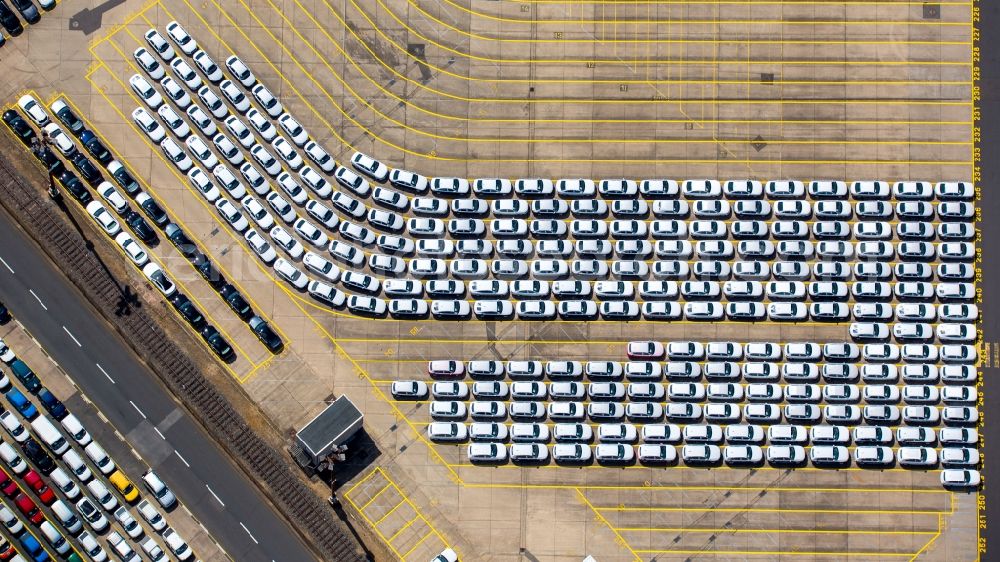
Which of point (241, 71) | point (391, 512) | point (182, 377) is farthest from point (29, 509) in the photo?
point (241, 71)

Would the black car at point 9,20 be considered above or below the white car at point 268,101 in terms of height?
above

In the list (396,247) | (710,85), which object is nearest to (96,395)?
(396,247)

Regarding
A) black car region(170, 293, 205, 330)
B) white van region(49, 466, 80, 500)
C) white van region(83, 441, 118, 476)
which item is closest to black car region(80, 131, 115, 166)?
black car region(170, 293, 205, 330)

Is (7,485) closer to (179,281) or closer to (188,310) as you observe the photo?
(188,310)

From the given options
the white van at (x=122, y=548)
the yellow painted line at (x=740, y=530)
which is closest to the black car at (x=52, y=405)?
the white van at (x=122, y=548)

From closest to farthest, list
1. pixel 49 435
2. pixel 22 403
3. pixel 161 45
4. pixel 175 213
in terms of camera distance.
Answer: pixel 49 435 < pixel 22 403 < pixel 175 213 < pixel 161 45

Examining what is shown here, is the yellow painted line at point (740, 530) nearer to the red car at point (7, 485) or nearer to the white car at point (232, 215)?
the white car at point (232, 215)

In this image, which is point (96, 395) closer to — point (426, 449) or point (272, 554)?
point (272, 554)

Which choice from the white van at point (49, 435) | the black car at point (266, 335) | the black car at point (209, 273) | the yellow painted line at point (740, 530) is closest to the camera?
the white van at point (49, 435)
